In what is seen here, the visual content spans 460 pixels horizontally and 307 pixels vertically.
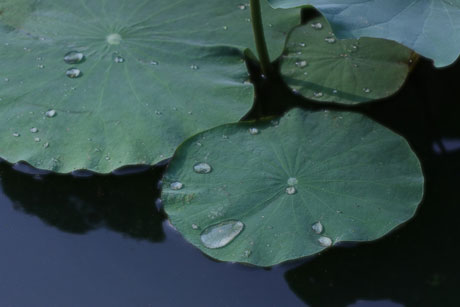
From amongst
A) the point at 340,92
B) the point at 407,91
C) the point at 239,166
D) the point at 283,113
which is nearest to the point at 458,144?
the point at 407,91

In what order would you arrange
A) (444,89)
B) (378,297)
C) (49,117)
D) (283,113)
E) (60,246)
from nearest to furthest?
(378,297) < (60,246) < (49,117) < (283,113) < (444,89)

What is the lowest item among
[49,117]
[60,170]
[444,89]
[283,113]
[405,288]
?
[405,288]

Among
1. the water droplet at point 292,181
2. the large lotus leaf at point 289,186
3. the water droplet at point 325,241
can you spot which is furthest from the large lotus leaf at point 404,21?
the water droplet at point 325,241

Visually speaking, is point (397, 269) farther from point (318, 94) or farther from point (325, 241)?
point (318, 94)

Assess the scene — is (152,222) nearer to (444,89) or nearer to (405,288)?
(405,288)

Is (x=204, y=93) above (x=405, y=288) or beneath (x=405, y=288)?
above

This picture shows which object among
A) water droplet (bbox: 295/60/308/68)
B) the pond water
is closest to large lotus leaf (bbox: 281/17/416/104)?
water droplet (bbox: 295/60/308/68)
